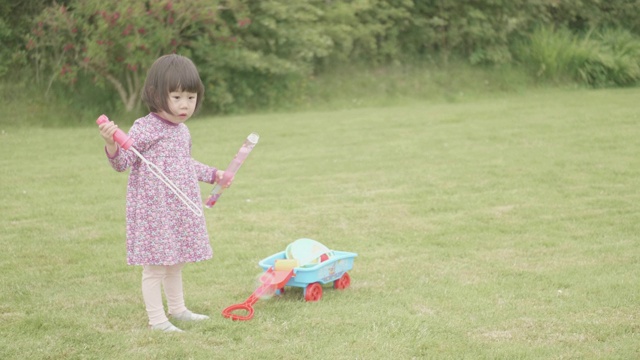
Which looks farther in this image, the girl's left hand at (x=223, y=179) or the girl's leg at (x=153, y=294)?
the girl's left hand at (x=223, y=179)

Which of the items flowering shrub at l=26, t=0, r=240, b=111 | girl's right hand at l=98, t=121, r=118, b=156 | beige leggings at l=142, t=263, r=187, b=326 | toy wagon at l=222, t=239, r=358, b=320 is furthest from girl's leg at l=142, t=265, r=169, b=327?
flowering shrub at l=26, t=0, r=240, b=111

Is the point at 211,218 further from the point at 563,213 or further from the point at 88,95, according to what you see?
the point at 88,95

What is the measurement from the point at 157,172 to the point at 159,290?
2.02 feet

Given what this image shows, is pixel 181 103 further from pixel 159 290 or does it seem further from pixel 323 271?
pixel 323 271

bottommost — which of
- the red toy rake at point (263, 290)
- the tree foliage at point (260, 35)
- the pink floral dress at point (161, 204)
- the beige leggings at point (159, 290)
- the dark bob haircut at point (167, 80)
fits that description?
the tree foliage at point (260, 35)

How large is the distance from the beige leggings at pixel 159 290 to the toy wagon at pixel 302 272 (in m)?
0.26

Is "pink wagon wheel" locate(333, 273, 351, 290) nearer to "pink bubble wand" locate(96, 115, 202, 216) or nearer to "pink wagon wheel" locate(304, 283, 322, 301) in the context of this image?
"pink wagon wheel" locate(304, 283, 322, 301)

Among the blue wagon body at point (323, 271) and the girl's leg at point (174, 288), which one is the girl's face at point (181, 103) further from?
the blue wagon body at point (323, 271)

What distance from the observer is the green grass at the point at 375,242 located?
4027 mm

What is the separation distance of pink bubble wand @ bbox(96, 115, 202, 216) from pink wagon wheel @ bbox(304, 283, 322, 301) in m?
0.83

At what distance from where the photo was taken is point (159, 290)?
4293 mm

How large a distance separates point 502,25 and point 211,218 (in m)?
10.5

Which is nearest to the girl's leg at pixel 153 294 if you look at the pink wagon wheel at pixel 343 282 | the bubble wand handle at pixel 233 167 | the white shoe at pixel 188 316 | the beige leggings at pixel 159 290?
the beige leggings at pixel 159 290

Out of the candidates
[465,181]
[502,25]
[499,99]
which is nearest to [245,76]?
[499,99]
